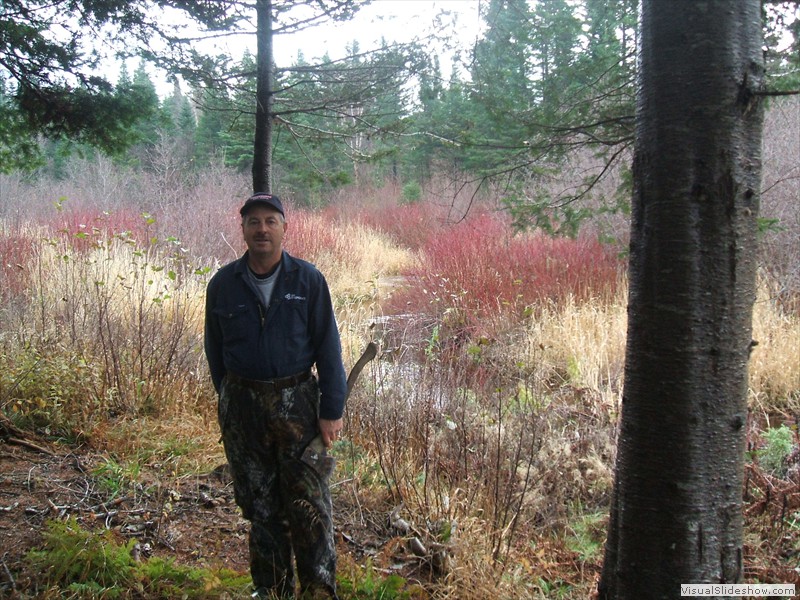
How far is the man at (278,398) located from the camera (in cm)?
268

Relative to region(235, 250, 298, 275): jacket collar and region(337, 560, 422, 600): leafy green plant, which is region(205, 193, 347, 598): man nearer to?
region(235, 250, 298, 275): jacket collar

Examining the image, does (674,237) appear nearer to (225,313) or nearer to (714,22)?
(714,22)

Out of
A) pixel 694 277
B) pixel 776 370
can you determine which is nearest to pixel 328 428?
pixel 694 277

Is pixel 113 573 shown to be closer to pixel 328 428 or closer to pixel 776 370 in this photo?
pixel 328 428

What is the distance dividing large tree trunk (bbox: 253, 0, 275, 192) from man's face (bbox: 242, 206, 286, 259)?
101 inches

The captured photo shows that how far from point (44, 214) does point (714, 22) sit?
53.0 feet

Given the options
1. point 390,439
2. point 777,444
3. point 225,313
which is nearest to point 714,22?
point 225,313

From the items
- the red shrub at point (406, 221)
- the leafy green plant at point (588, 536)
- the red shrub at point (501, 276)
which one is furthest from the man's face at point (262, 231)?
the red shrub at point (406, 221)

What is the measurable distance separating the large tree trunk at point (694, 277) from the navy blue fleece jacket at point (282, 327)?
1.29 metres

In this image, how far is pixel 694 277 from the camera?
1.88m

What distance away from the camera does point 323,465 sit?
109 inches

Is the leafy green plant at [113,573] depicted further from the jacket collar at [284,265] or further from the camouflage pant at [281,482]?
the jacket collar at [284,265]

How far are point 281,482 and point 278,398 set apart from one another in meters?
0.38

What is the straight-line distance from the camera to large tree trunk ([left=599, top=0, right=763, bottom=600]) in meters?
1.85
